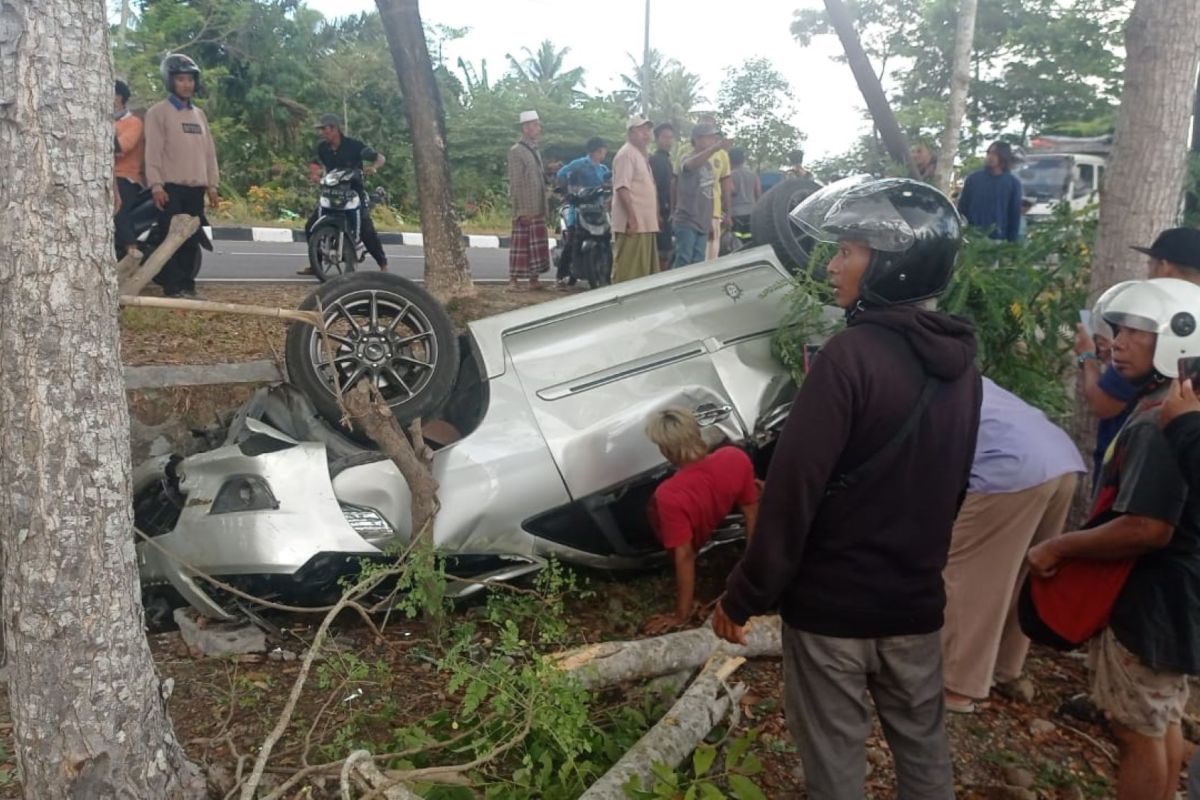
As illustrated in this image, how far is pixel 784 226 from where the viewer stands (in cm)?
491

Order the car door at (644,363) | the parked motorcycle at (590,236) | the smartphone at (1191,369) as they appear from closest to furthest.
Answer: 1. the smartphone at (1191,369)
2. the car door at (644,363)
3. the parked motorcycle at (590,236)

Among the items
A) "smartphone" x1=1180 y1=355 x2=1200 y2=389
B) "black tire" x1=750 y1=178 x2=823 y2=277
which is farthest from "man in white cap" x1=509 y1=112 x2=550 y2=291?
"smartphone" x1=1180 y1=355 x2=1200 y2=389

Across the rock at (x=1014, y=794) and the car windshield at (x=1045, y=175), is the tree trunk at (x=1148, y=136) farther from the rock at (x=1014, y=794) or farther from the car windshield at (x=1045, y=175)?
the car windshield at (x=1045, y=175)

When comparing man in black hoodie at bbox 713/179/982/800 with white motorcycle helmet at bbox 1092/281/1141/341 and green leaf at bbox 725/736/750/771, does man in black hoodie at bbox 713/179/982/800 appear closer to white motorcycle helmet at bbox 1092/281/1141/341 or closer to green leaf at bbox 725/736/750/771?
green leaf at bbox 725/736/750/771

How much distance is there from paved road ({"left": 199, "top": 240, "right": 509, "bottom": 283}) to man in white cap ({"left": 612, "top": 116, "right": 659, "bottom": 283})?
84.7 inches

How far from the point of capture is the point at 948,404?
215 centimetres

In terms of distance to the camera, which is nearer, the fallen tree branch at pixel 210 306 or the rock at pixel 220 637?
the fallen tree branch at pixel 210 306

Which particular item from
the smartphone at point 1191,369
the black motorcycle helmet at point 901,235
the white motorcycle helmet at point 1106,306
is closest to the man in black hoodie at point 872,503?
the black motorcycle helmet at point 901,235

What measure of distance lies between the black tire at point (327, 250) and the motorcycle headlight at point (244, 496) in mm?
5118

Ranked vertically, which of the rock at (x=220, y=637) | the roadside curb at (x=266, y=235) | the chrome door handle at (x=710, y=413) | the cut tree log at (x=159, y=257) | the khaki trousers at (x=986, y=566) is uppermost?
the cut tree log at (x=159, y=257)

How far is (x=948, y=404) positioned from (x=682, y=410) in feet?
6.07

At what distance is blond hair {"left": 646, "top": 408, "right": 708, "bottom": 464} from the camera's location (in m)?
3.88

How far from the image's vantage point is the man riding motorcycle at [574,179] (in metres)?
9.91

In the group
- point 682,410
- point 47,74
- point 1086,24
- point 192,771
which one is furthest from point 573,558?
point 1086,24
